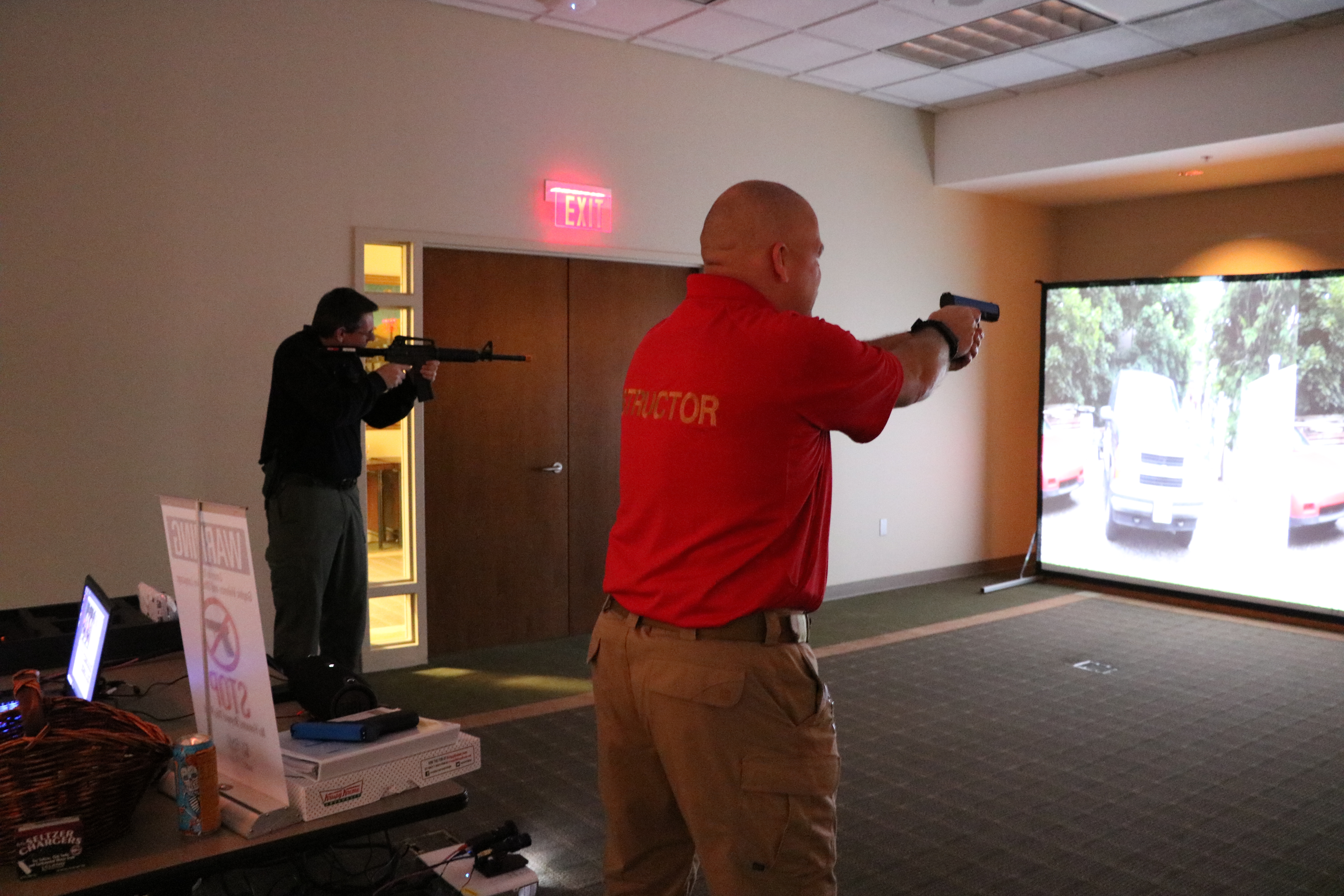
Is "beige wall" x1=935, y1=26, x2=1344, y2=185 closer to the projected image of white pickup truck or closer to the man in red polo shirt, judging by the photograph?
the projected image of white pickup truck

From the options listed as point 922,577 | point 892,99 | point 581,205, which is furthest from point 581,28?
point 922,577

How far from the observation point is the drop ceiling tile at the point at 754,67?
5.99m

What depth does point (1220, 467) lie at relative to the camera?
646cm

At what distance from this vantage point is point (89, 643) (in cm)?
218

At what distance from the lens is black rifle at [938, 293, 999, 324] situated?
189 cm

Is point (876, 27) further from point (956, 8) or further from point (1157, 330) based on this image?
point (1157, 330)

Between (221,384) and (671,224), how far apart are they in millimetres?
2681

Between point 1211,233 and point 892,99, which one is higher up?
point 892,99

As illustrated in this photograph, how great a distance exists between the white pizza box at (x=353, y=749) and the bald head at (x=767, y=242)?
0.91 metres

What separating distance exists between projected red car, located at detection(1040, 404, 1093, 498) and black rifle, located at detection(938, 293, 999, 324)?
553 centimetres

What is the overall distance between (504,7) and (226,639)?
167 inches

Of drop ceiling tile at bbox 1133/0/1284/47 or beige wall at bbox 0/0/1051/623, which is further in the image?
drop ceiling tile at bbox 1133/0/1284/47

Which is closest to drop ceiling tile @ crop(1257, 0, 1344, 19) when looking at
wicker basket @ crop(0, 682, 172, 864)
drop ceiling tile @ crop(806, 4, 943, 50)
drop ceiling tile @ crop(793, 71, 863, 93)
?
drop ceiling tile @ crop(806, 4, 943, 50)

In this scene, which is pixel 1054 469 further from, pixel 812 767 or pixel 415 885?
pixel 812 767
